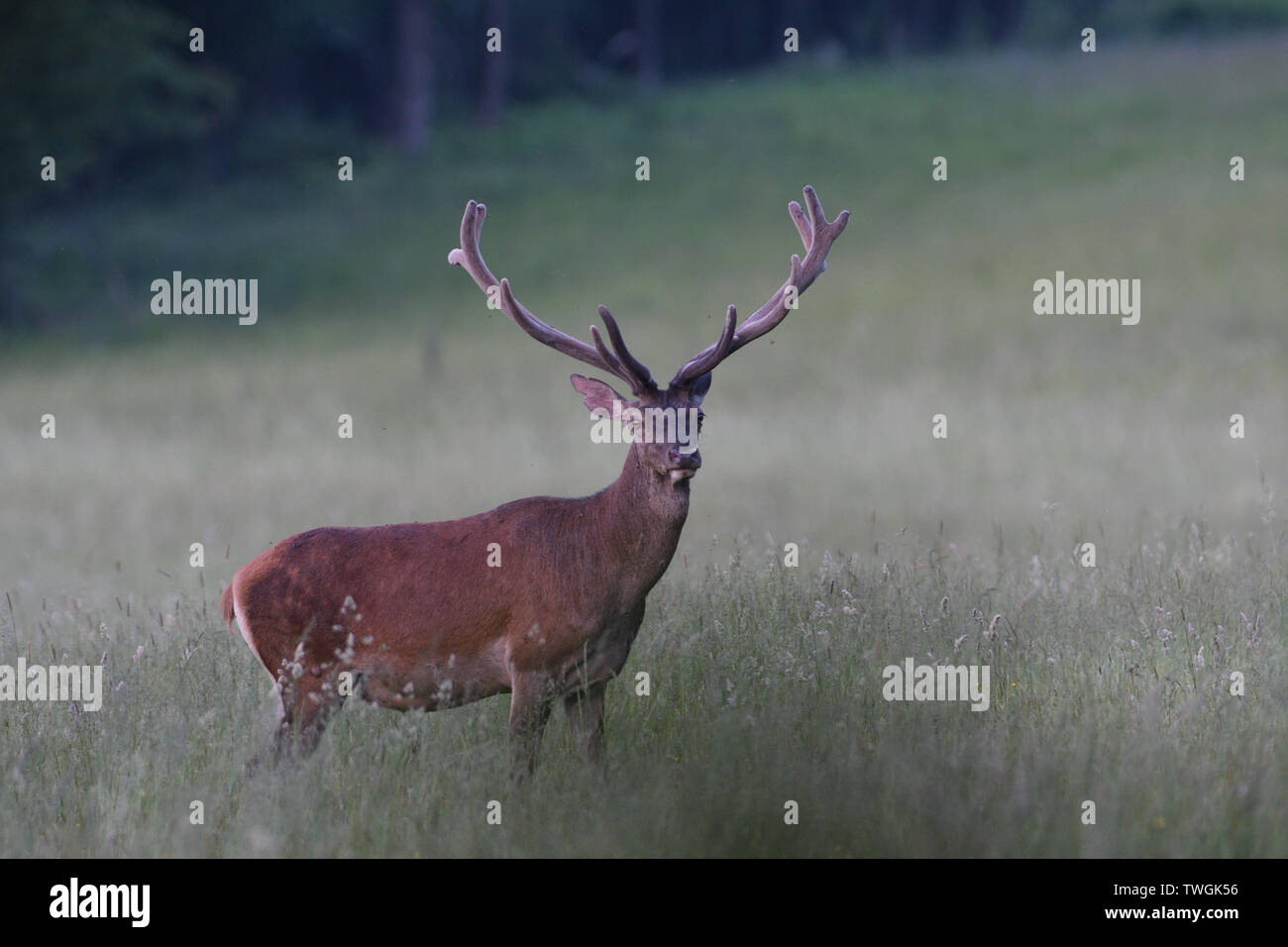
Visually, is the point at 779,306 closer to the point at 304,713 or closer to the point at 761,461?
the point at 304,713

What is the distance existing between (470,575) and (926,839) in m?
2.18

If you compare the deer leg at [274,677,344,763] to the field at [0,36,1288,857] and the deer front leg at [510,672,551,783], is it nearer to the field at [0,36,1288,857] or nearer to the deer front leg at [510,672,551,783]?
the field at [0,36,1288,857]

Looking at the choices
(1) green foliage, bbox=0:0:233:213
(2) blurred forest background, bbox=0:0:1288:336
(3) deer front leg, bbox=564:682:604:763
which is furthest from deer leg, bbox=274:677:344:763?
(1) green foliage, bbox=0:0:233:213

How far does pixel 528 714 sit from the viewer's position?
20.1 ft

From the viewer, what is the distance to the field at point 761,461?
18.7 ft

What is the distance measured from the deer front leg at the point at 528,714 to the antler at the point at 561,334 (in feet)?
4.03

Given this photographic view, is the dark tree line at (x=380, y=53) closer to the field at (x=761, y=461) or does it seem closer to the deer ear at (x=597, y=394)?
the field at (x=761, y=461)

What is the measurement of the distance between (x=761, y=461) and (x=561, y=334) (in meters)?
10.3

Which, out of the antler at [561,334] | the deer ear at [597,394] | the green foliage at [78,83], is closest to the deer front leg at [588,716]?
the deer ear at [597,394]

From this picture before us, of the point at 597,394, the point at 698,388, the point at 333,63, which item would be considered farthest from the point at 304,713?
the point at 333,63

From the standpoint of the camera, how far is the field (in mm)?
5695

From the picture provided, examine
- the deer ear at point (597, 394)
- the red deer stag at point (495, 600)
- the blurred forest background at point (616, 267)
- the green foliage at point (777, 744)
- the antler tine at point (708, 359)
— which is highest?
the blurred forest background at point (616, 267)

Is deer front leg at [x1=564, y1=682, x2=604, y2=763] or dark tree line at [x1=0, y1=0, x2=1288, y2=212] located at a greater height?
dark tree line at [x1=0, y1=0, x2=1288, y2=212]
